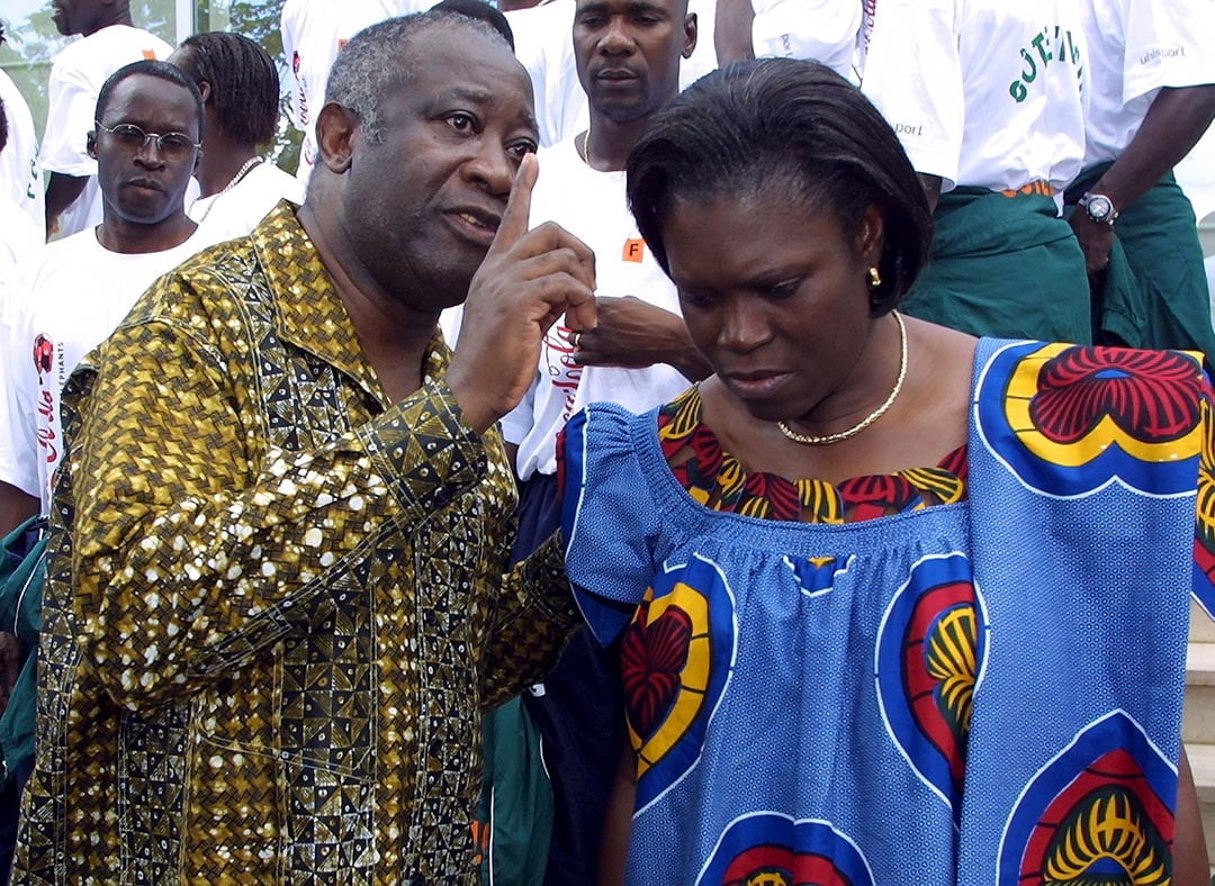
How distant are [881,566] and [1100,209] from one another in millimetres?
2365

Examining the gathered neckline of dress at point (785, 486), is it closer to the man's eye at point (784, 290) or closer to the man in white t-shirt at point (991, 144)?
the man's eye at point (784, 290)

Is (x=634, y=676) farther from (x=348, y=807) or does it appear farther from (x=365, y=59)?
(x=365, y=59)

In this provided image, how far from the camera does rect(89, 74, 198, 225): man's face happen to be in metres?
4.21

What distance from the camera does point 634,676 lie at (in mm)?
2062

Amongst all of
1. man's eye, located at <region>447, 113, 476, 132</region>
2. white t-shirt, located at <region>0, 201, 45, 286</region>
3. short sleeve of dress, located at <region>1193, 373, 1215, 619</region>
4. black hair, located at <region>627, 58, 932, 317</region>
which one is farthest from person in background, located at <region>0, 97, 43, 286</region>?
short sleeve of dress, located at <region>1193, 373, 1215, 619</region>

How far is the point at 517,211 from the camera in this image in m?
1.99

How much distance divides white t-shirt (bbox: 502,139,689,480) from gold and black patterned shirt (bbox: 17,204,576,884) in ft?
3.58

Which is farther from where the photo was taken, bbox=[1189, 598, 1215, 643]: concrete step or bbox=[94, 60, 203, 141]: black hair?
bbox=[94, 60, 203, 141]: black hair

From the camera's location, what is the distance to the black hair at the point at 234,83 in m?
4.98

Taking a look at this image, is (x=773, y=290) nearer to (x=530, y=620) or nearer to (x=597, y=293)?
(x=530, y=620)

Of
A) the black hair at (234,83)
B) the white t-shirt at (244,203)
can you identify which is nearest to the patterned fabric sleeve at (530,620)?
the white t-shirt at (244,203)

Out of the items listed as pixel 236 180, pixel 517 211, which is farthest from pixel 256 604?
pixel 236 180

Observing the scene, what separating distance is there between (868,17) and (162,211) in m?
2.18

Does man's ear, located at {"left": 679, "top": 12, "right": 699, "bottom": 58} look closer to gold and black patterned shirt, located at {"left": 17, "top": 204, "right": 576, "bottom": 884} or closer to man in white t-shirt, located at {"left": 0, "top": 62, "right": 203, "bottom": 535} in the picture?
man in white t-shirt, located at {"left": 0, "top": 62, "right": 203, "bottom": 535}
